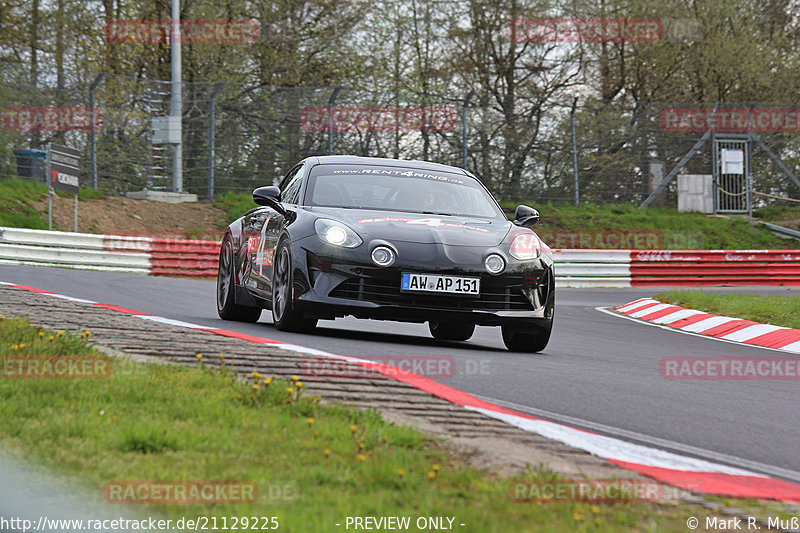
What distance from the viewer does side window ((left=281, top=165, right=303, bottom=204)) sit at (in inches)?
352

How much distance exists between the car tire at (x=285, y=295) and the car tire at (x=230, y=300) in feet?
4.84

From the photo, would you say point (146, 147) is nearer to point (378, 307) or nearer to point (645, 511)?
point (378, 307)

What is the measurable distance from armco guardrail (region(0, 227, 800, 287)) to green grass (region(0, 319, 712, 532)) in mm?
15676

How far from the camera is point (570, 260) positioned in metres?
22.3

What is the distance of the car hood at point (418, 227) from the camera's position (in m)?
7.73

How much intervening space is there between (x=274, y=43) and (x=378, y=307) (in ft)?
82.0

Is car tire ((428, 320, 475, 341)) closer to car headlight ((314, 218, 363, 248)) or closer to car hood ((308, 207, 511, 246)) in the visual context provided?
car hood ((308, 207, 511, 246))
